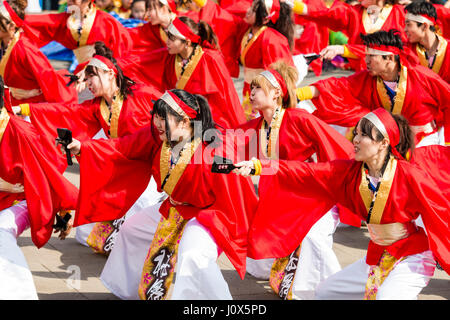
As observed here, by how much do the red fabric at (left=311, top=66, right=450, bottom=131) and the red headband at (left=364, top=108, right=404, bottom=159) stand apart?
1.26m

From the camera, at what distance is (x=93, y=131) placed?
4574 mm

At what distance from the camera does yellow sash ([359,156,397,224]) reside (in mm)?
3385

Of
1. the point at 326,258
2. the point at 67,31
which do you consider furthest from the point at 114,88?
the point at 67,31

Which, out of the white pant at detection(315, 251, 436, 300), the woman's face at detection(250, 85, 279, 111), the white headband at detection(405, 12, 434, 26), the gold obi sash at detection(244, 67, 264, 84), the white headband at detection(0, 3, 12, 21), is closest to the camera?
the white pant at detection(315, 251, 436, 300)

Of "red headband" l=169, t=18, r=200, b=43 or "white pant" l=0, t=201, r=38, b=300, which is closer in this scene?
"white pant" l=0, t=201, r=38, b=300

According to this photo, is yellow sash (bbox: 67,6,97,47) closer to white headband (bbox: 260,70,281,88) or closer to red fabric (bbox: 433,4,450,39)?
white headband (bbox: 260,70,281,88)

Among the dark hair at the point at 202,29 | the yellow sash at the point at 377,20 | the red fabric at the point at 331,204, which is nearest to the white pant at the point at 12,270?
the red fabric at the point at 331,204

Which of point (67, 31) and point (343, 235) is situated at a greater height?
point (67, 31)

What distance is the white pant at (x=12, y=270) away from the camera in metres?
3.34

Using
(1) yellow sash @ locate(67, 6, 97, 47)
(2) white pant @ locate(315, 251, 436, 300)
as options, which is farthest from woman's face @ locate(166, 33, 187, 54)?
(2) white pant @ locate(315, 251, 436, 300)

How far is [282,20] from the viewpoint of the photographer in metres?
5.92

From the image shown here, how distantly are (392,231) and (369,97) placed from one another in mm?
1493

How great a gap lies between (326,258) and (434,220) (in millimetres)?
782
